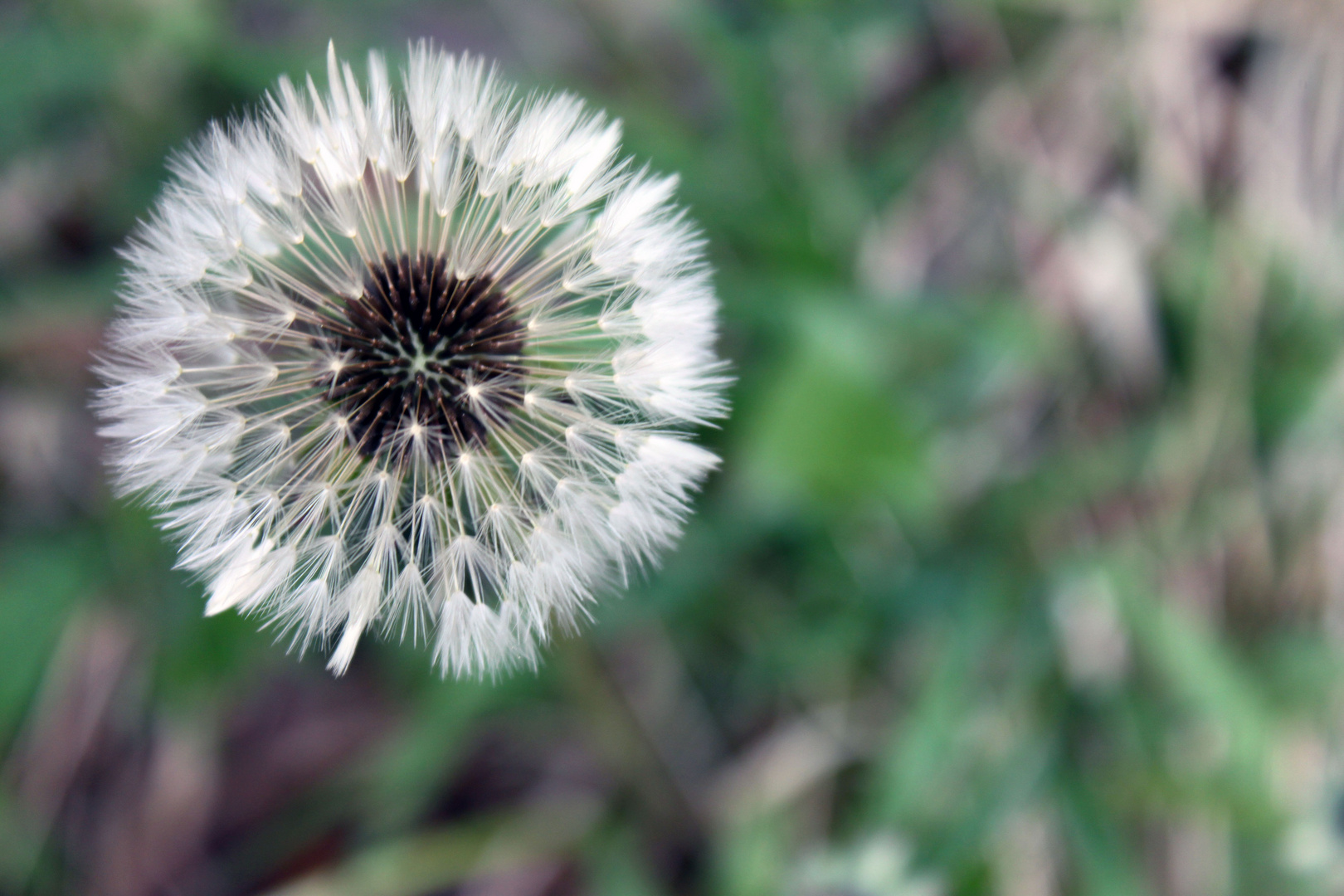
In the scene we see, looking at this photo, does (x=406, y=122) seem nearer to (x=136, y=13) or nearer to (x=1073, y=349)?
(x=136, y=13)

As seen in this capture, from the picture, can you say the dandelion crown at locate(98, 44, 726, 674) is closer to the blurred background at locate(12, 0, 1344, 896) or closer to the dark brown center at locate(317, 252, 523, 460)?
the dark brown center at locate(317, 252, 523, 460)

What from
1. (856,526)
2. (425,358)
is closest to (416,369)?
(425,358)

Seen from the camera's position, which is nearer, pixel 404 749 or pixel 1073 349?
pixel 404 749

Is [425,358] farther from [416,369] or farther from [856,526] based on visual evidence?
[856,526]

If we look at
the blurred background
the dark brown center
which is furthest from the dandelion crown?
the blurred background

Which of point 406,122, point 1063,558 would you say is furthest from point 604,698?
point 406,122

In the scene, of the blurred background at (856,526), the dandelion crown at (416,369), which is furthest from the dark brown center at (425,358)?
the blurred background at (856,526)

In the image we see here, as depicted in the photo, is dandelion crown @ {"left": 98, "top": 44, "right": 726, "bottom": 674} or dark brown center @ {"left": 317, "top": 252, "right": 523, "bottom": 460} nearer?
dandelion crown @ {"left": 98, "top": 44, "right": 726, "bottom": 674}
